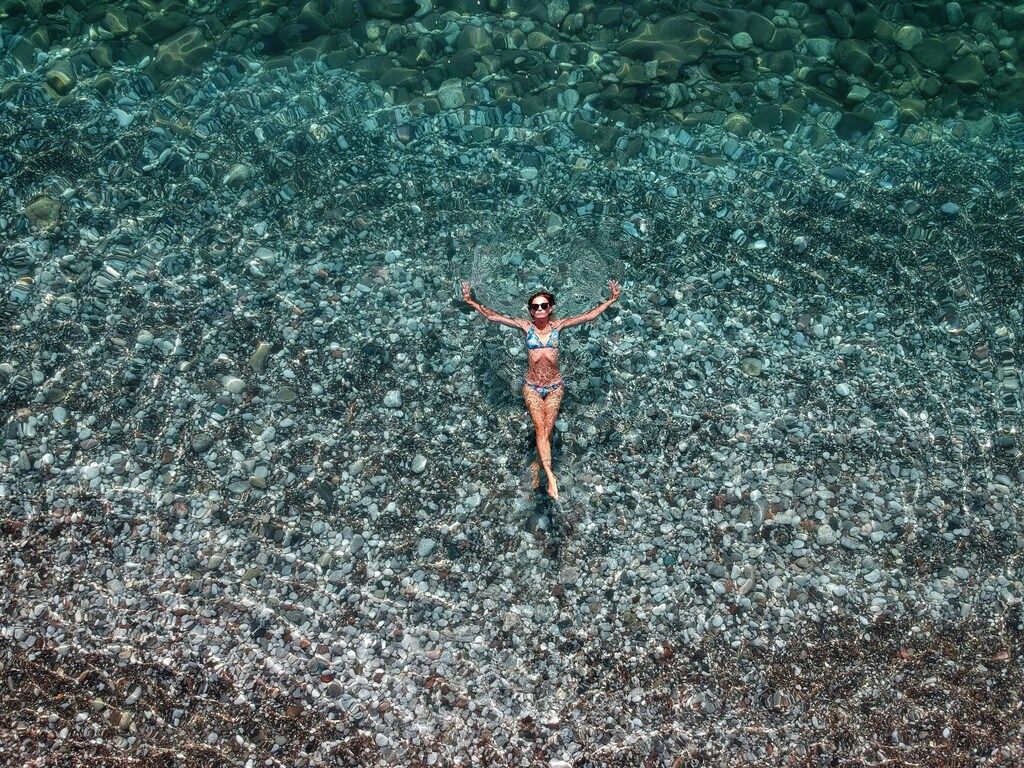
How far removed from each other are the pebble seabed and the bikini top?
4.53 ft

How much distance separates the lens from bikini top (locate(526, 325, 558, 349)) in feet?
36.5

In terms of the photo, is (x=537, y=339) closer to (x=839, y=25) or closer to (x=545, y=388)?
(x=545, y=388)

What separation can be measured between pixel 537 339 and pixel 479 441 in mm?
1662

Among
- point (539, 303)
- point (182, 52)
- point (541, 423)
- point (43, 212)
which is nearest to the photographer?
point (539, 303)

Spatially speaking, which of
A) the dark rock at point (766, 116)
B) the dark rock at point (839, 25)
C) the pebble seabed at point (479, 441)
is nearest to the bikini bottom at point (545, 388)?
the pebble seabed at point (479, 441)

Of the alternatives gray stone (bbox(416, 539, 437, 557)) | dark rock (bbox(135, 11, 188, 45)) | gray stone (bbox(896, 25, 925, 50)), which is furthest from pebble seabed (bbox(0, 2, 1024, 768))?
gray stone (bbox(896, 25, 925, 50))

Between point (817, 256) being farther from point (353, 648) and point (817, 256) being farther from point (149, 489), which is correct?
point (149, 489)

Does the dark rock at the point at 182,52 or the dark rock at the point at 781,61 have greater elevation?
the dark rock at the point at 781,61

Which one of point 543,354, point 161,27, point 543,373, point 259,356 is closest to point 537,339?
point 543,354

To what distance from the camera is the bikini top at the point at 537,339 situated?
11.1m

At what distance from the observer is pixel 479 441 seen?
12.0m

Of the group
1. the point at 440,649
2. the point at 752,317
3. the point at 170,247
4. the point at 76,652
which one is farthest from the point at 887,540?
the point at 170,247

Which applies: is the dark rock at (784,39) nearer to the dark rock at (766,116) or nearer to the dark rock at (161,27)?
the dark rock at (766,116)

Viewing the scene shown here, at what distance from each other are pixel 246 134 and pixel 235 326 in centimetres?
356
